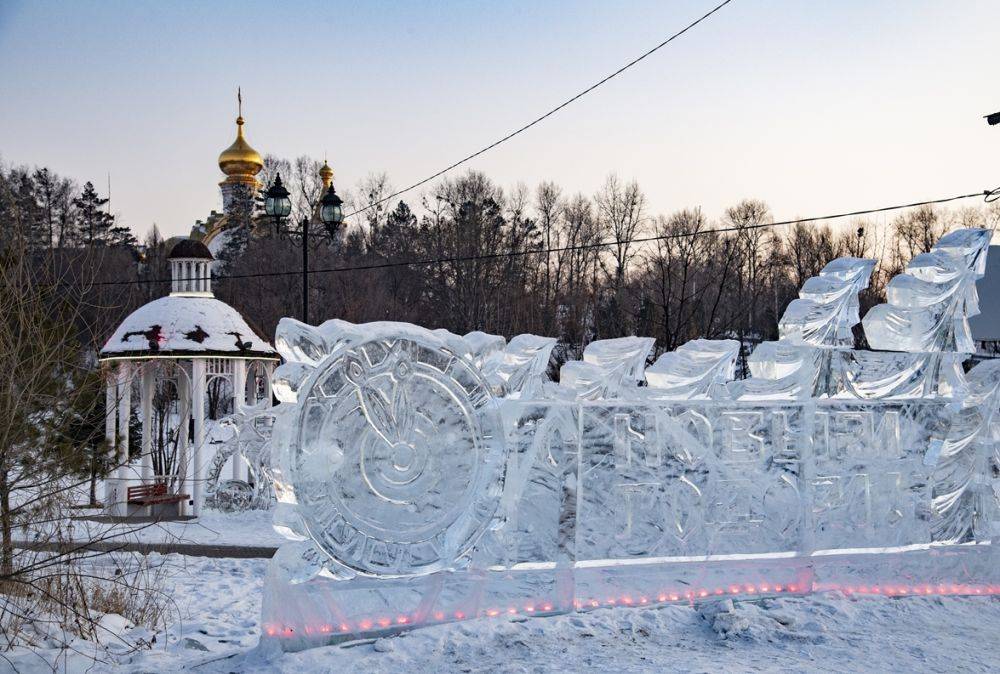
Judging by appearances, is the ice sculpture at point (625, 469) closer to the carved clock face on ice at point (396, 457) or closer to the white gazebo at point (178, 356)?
the carved clock face on ice at point (396, 457)

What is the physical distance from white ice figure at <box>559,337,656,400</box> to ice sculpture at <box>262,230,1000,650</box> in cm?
2

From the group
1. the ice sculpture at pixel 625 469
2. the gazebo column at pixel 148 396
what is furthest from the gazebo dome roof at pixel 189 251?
the ice sculpture at pixel 625 469

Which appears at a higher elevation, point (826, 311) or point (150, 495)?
point (826, 311)

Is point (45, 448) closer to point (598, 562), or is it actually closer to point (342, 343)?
point (342, 343)

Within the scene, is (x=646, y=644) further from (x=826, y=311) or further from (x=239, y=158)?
(x=239, y=158)

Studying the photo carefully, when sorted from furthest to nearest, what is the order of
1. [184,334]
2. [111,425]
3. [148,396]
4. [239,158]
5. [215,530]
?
[239,158] → [111,425] → [148,396] → [184,334] → [215,530]

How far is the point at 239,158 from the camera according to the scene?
35.8 meters

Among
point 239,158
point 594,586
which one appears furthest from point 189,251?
point 239,158

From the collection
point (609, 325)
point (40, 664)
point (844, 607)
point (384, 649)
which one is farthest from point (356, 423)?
point (609, 325)

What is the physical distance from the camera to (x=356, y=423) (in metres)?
5.88

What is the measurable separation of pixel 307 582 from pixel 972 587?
17.9 ft

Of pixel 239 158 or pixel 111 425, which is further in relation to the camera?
pixel 239 158

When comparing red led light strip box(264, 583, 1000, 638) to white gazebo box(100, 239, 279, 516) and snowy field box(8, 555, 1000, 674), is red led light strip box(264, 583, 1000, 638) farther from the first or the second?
white gazebo box(100, 239, 279, 516)

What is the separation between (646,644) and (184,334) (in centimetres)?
975
